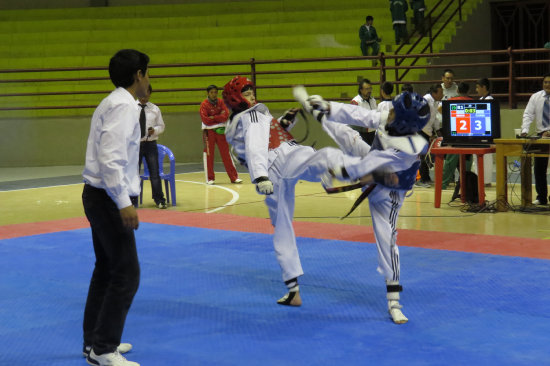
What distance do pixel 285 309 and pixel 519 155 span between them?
5297 millimetres

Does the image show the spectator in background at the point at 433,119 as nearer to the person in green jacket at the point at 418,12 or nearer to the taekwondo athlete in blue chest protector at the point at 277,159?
the taekwondo athlete in blue chest protector at the point at 277,159

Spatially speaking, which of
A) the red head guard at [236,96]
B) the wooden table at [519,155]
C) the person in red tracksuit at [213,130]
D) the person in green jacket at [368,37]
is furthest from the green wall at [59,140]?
the red head guard at [236,96]

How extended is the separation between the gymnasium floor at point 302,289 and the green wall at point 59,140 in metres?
8.23

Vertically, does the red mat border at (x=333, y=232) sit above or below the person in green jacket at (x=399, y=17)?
below

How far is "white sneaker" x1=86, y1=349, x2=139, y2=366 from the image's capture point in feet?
13.9

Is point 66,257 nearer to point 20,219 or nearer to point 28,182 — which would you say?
point 20,219

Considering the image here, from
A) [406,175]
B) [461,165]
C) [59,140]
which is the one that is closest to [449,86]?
[461,165]

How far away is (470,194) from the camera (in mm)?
10461

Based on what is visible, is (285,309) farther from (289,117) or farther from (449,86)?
(449,86)

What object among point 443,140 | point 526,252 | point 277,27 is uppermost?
point 277,27

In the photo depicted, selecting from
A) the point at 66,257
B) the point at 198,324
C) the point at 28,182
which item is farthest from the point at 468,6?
the point at 198,324

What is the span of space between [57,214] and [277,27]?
11.3 meters

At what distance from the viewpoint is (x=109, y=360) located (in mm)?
4230

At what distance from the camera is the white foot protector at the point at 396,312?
16.6 ft
